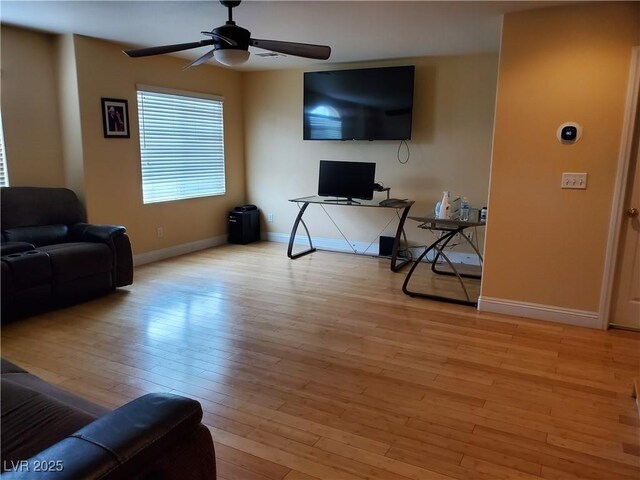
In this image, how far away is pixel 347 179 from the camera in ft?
17.8

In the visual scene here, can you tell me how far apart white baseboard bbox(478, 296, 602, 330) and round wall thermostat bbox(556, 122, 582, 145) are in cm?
130

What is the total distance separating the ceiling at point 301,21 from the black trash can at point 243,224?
2.45 metres

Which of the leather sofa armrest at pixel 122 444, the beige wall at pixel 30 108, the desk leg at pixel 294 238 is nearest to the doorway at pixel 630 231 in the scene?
the desk leg at pixel 294 238

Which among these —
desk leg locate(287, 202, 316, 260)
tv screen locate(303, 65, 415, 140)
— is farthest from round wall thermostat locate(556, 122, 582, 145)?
desk leg locate(287, 202, 316, 260)

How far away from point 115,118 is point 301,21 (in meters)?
2.32

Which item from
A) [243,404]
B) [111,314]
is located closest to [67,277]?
[111,314]

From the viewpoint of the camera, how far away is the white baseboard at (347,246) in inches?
210

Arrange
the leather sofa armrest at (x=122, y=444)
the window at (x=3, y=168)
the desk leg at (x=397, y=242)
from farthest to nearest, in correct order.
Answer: the desk leg at (x=397, y=242) → the window at (x=3, y=168) → the leather sofa armrest at (x=122, y=444)

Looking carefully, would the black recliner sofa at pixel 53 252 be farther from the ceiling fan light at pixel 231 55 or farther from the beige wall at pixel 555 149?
the beige wall at pixel 555 149

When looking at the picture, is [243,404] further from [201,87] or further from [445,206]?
[201,87]

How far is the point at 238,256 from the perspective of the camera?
5762 mm

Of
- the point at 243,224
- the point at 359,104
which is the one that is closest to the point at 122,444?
the point at 359,104

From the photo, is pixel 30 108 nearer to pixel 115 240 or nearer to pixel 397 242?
A: pixel 115 240

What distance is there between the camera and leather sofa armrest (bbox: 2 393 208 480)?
39.6 inches
